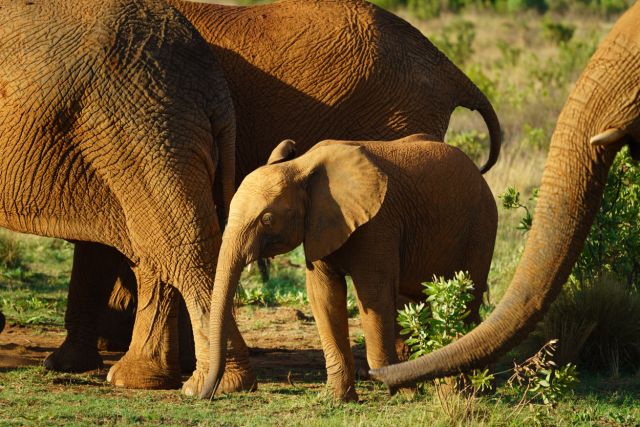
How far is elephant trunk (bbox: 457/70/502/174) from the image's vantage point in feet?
30.9

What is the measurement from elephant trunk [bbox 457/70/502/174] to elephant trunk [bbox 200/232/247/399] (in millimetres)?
2603

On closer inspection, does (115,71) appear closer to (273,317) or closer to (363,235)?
(363,235)

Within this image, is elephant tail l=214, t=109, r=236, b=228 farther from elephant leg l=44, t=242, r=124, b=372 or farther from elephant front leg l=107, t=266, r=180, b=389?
elephant leg l=44, t=242, r=124, b=372

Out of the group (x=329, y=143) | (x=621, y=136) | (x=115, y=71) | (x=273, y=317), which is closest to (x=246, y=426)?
(x=329, y=143)

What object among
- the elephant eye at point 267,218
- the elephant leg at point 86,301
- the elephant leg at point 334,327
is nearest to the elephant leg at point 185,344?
the elephant leg at point 86,301

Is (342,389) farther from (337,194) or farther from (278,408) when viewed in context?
(337,194)

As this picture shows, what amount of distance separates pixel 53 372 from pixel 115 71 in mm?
2072

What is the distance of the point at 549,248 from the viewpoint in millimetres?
5152

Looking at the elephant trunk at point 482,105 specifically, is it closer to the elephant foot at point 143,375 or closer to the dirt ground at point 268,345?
the dirt ground at point 268,345

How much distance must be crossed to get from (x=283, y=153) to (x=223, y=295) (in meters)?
0.96

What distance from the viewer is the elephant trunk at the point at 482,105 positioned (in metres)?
9.42

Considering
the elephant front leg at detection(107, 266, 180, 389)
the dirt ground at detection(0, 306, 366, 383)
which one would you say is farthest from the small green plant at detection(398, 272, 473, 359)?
the elephant front leg at detection(107, 266, 180, 389)

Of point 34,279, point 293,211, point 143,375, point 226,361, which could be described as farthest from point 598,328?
point 34,279

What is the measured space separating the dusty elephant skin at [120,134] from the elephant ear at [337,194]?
0.79 metres
